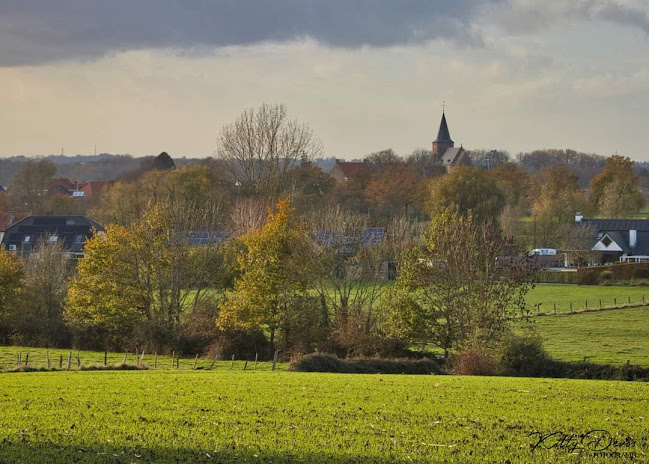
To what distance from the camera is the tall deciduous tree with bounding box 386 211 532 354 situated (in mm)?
43719

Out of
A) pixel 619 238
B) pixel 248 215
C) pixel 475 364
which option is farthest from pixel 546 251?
pixel 475 364

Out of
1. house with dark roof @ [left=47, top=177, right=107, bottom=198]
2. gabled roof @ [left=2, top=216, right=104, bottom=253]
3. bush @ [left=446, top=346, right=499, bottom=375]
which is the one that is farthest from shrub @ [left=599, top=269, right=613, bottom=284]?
house with dark roof @ [left=47, top=177, right=107, bottom=198]

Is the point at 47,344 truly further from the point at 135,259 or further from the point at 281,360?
the point at 281,360

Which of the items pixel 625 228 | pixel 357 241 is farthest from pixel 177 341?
pixel 625 228

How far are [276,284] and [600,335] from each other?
2048cm

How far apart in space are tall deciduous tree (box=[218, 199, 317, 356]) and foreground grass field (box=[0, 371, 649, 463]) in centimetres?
2152

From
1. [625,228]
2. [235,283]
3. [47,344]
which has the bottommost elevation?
[47,344]

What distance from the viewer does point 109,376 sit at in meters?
29.3

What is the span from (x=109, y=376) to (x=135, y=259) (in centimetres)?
2637

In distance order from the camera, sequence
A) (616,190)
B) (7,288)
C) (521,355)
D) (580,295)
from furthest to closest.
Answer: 1. (616,190)
2. (580,295)
3. (7,288)
4. (521,355)

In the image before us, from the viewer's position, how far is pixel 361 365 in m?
38.0

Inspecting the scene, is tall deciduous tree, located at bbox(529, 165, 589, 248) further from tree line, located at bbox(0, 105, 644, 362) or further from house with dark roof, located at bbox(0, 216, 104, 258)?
house with dark roof, located at bbox(0, 216, 104, 258)

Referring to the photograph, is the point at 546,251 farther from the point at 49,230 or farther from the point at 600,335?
the point at 49,230

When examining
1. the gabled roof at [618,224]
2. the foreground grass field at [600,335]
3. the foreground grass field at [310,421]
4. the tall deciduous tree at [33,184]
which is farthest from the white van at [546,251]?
the tall deciduous tree at [33,184]
